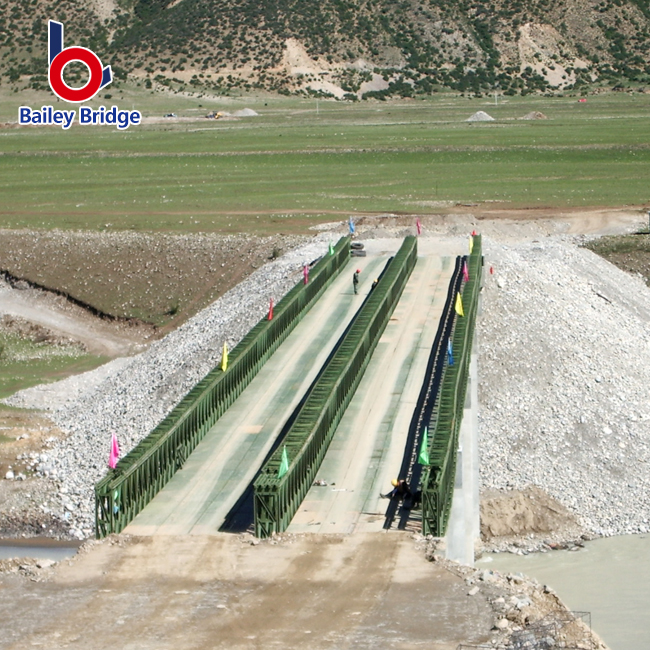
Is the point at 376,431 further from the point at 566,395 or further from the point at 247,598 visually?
the point at 247,598

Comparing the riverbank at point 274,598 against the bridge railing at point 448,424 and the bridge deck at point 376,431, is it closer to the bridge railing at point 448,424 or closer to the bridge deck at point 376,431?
the bridge railing at point 448,424

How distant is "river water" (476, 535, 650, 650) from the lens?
34037mm

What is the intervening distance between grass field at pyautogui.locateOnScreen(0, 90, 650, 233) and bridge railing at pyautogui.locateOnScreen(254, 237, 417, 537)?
91.2ft

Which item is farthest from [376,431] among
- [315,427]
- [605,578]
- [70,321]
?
[70,321]

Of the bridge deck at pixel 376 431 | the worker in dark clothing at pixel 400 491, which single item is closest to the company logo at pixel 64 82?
the bridge deck at pixel 376 431

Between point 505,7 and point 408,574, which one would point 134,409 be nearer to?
point 408,574

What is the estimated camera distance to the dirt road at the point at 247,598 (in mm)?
25484

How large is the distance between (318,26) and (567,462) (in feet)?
467

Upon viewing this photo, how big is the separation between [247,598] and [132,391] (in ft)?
77.5

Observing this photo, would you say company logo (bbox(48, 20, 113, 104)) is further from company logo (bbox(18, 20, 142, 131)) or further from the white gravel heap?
the white gravel heap

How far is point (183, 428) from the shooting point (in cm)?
3756

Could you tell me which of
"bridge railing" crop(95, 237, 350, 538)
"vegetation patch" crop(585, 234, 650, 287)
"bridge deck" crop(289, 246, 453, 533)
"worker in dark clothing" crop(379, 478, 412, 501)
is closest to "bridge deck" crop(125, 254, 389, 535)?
"bridge railing" crop(95, 237, 350, 538)

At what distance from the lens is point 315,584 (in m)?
28.2

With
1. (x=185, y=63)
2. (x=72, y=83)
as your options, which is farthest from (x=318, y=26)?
(x=72, y=83)
